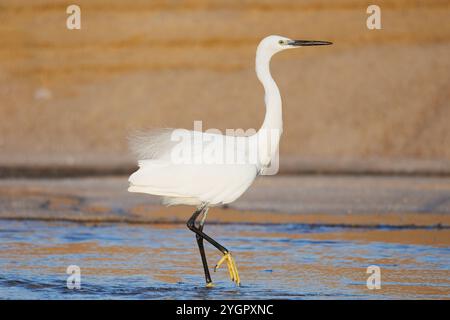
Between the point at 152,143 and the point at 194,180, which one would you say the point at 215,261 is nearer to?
the point at 194,180

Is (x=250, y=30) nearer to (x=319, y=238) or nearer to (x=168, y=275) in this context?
(x=319, y=238)

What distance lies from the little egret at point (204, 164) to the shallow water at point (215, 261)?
0.60 m

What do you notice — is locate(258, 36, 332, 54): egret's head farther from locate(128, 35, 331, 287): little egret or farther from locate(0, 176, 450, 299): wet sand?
locate(0, 176, 450, 299): wet sand

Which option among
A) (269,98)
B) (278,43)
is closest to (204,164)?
(269,98)

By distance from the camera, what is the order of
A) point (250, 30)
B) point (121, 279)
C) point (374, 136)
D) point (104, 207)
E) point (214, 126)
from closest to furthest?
point (121, 279) < point (104, 207) < point (374, 136) < point (214, 126) < point (250, 30)

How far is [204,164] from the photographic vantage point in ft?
34.5

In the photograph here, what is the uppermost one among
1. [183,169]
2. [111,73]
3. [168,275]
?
[111,73]

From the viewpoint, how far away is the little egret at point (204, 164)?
1042 cm

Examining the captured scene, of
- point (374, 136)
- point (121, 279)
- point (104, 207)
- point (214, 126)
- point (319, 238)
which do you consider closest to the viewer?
point (121, 279)

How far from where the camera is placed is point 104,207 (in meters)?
16.7

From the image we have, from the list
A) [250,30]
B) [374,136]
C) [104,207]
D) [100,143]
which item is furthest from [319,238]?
[250,30]

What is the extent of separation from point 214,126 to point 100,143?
2.81 metres

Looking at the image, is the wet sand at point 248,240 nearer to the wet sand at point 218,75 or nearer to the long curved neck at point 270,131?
the long curved neck at point 270,131

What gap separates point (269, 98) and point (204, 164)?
37.2 inches
